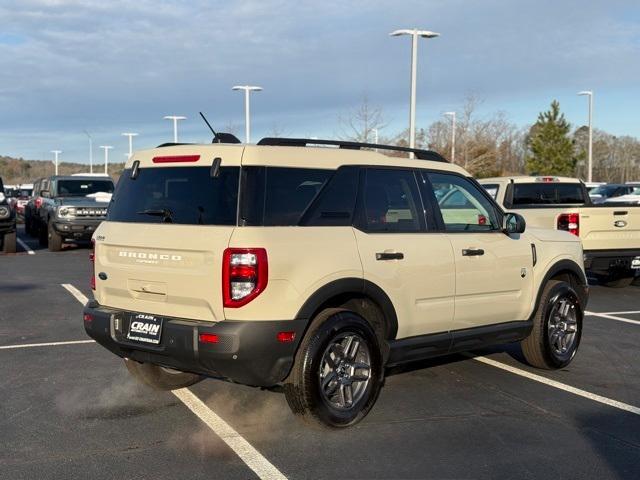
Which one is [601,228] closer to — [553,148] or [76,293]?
[76,293]

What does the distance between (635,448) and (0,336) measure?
6.56 metres

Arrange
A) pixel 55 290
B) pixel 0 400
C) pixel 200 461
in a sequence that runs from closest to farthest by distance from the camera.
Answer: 1. pixel 200 461
2. pixel 0 400
3. pixel 55 290

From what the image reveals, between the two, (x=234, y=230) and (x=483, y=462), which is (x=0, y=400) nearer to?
(x=234, y=230)

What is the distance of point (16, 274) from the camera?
14.1 metres

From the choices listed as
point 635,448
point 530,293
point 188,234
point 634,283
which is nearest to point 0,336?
point 188,234

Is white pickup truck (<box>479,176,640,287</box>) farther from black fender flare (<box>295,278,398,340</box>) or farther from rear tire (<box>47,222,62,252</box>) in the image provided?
rear tire (<box>47,222,62,252</box>)

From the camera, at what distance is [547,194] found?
1317 centimetres

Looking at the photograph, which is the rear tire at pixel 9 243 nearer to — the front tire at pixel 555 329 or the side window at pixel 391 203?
the front tire at pixel 555 329

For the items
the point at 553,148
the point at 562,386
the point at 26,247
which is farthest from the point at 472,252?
the point at 553,148

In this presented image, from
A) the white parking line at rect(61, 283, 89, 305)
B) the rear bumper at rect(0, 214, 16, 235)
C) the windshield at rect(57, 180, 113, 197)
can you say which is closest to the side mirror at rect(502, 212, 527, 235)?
the white parking line at rect(61, 283, 89, 305)

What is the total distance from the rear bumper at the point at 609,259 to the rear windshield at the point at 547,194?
181 cm

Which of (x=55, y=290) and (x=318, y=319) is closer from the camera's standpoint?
(x=318, y=319)

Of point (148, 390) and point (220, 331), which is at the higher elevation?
point (220, 331)

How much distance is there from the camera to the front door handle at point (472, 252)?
5983mm
